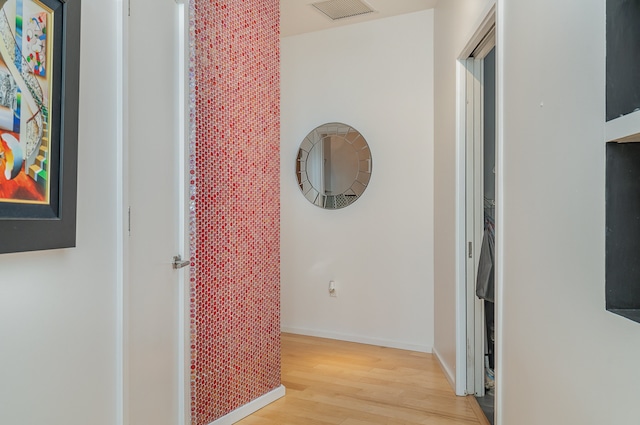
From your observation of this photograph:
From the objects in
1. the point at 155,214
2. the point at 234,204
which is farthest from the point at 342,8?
the point at 155,214

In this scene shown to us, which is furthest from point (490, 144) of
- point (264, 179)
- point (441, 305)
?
point (264, 179)

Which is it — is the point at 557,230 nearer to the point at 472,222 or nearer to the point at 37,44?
the point at 37,44

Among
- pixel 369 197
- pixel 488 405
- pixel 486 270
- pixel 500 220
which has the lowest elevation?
pixel 488 405

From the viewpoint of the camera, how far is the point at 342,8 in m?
4.00

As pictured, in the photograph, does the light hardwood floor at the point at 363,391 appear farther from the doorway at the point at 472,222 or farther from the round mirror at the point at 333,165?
the round mirror at the point at 333,165

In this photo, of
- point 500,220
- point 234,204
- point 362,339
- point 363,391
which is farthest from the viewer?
point 362,339

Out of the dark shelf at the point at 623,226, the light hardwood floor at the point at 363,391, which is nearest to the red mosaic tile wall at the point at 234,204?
the light hardwood floor at the point at 363,391

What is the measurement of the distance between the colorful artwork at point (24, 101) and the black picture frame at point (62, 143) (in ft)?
0.07

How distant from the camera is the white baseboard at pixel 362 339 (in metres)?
4.07

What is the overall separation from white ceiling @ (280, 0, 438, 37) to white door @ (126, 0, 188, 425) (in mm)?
1968

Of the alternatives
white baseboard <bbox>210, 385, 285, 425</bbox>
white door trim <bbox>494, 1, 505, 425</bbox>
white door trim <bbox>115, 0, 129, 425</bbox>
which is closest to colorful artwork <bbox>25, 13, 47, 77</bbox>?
white door trim <bbox>115, 0, 129, 425</bbox>

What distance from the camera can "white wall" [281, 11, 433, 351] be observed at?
4.09m

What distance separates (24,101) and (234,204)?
Result: 59.7 inches

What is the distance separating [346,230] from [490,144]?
1.58m
